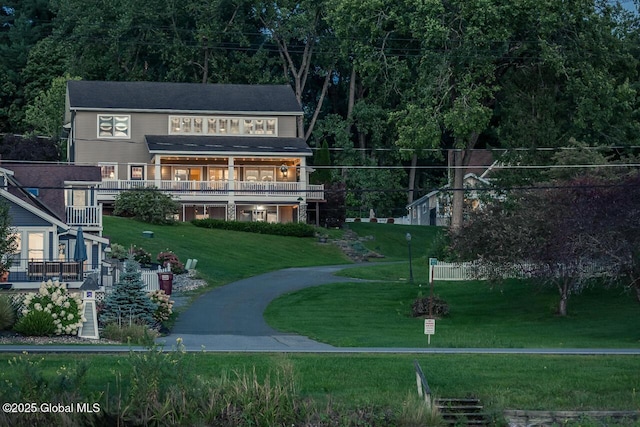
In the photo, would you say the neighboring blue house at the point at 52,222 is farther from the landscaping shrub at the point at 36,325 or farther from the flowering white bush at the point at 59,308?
the landscaping shrub at the point at 36,325

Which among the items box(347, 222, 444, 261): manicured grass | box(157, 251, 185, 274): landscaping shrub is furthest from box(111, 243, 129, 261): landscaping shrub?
box(347, 222, 444, 261): manicured grass

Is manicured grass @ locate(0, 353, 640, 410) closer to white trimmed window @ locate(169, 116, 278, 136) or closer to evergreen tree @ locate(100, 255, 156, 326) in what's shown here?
evergreen tree @ locate(100, 255, 156, 326)

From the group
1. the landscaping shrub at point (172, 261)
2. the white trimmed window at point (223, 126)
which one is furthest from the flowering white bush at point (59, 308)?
the white trimmed window at point (223, 126)

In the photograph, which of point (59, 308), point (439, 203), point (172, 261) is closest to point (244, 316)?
point (59, 308)

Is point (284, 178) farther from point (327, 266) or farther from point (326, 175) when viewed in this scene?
point (327, 266)

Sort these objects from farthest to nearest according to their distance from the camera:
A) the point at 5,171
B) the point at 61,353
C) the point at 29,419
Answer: the point at 5,171
the point at 61,353
the point at 29,419

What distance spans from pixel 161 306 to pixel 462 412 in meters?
18.7

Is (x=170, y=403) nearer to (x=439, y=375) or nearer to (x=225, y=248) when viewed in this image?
(x=439, y=375)

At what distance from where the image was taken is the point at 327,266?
6738 centimetres

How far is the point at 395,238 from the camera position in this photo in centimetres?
8262

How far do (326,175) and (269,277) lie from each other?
78.7 feet

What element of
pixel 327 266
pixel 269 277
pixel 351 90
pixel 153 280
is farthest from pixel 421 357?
pixel 351 90

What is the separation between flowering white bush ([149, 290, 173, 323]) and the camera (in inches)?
1681

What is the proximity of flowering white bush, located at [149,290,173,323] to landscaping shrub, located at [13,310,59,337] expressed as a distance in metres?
5.47
